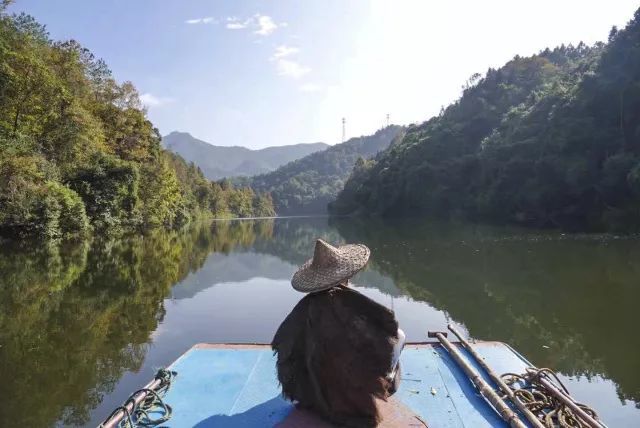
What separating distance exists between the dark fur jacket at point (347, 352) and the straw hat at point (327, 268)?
0.50 feet

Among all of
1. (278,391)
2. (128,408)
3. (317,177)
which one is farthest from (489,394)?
(317,177)

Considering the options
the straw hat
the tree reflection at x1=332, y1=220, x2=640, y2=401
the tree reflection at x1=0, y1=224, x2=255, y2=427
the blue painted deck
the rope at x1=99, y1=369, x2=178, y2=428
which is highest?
the straw hat

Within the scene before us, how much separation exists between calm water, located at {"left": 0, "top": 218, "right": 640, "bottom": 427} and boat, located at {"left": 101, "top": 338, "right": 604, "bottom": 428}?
1138 millimetres

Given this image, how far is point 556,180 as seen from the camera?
3216 cm

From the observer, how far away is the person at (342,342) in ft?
10.7

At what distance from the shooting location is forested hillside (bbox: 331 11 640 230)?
92.9 ft

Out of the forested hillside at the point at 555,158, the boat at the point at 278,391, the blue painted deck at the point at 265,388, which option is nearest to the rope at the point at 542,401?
the boat at the point at 278,391

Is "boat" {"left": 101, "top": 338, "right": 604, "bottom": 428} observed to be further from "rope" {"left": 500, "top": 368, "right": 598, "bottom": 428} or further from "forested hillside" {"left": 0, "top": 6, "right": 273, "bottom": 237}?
"forested hillside" {"left": 0, "top": 6, "right": 273, "bottom": 237}

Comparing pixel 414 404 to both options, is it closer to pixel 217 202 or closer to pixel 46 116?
pixel 46 116

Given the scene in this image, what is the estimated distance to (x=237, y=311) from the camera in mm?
9891

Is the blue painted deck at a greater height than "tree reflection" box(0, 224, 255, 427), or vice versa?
the blue painted deck

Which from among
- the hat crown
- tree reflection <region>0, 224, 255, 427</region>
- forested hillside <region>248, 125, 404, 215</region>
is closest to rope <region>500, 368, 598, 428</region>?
the hat crown

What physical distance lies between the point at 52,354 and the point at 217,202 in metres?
76.8

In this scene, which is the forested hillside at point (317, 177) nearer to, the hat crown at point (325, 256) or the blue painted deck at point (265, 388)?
the blue painted deck at point (265, 388)
